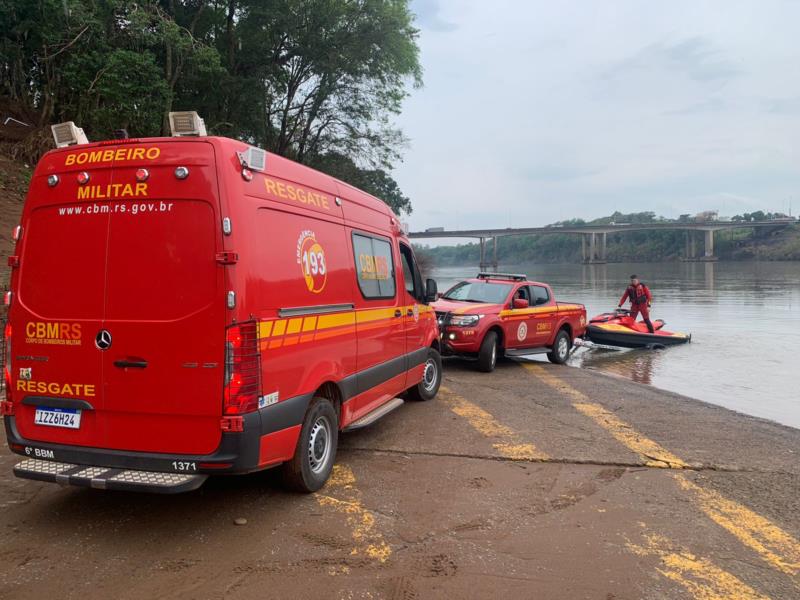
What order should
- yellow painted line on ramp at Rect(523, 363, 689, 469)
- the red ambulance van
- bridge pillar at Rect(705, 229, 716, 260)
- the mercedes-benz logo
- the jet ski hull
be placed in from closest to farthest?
the red ambulance van < the mercedes-benz logo < yellow painted line on ramp at Rect(523, 363, 689, 469) < the jet ski hull < bridge pillar at Rect(705, 229, 716, 260)

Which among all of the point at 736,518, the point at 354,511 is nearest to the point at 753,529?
the point at 736,518

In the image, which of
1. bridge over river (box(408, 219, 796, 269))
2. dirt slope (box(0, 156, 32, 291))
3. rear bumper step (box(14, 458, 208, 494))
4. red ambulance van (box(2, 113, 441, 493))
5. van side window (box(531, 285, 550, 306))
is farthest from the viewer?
bridge over river (box(408, 219, 796, 269))

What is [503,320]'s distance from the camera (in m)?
10.8

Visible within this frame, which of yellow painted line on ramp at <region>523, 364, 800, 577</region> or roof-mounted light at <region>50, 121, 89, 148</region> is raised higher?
roof-mounted light at <region>50, 121, 89, 148</region>

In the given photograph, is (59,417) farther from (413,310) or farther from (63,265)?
(413,310)

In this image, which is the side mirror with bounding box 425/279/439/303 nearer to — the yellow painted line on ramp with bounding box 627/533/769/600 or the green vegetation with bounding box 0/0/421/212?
the yellow painted line on ramp with bounding box 627/533/769/600

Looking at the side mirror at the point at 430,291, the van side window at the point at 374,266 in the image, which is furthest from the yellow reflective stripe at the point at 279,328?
the side mirror at the point at 430,291

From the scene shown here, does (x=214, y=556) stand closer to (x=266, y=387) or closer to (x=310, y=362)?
(x=266, y=387)

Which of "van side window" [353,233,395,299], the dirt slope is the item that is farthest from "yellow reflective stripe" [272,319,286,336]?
the dirt slope

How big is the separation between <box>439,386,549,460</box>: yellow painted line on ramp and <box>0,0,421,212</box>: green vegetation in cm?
1515

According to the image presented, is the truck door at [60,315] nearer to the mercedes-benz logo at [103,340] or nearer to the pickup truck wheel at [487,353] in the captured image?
the mercedes-benz logo at [103,340]

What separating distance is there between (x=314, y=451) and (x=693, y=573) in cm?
274

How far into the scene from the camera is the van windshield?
11.4m

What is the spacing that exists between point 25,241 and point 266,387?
1.99 meters
